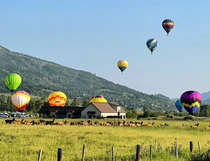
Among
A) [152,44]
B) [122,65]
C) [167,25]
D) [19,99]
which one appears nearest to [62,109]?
[19,99]

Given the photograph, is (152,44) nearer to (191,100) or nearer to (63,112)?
(191,100)

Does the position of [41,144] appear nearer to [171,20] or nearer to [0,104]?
[171,20]

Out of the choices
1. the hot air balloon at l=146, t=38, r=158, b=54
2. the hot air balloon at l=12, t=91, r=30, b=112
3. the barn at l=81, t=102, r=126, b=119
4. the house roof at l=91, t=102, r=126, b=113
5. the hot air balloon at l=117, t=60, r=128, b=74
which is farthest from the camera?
the hot air balloon at l=117, t=60, r=128, b=74

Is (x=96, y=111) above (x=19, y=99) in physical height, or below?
below

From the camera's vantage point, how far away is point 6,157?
24656mm

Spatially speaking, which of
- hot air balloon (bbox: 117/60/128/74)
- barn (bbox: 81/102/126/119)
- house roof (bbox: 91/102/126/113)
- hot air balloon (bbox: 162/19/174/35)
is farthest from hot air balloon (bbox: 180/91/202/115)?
house roof (bbox: 91/102/126/113)

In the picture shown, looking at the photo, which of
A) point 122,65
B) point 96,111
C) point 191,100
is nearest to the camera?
point 191,100

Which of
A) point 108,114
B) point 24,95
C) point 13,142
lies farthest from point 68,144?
point 108,114

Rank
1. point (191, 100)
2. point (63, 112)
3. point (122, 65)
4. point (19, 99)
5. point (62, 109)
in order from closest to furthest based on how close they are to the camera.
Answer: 1. point (191, 100)
2. point (19, 99)
3. point (122, 65)
4. point (63, 112)
5. point (62, 109)

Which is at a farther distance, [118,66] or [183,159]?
[118,66]

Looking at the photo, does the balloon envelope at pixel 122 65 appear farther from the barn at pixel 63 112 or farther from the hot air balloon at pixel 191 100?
the hot air balloon at pixel 191 100

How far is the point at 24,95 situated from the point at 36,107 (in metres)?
65.4

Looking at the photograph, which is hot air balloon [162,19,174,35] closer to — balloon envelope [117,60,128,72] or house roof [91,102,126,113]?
balloon envelope [117,60,128,72]

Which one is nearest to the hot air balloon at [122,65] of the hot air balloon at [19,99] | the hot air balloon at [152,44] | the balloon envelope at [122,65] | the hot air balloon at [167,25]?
the balloon envelope at [122,65]
